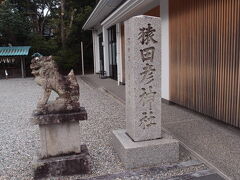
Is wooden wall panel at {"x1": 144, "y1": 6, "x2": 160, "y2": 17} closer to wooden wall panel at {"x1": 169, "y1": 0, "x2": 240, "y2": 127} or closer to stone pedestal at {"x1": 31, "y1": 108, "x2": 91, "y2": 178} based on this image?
wooden wall panel at {"x1": 169, "y1": 0, "x2": 240, "y2": 127}

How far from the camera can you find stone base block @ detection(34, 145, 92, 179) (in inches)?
116

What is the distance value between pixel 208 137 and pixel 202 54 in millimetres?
1812

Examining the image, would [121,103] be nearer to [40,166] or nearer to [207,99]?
[207,99]

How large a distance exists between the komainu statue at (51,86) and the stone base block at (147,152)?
0.89 metres

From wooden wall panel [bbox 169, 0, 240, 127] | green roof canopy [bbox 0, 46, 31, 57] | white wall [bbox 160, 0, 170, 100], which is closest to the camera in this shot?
wooden wall panel [bbox 169, 0, 240, 127]

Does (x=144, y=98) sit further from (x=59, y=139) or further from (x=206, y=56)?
(x=206, y=56)

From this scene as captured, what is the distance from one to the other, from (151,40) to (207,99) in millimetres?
2398

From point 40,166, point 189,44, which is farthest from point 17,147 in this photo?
point 189,44

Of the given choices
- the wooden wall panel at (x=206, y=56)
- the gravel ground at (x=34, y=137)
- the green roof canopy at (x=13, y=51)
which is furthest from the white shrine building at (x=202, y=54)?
the green roof canopy at (x=13, y=51)

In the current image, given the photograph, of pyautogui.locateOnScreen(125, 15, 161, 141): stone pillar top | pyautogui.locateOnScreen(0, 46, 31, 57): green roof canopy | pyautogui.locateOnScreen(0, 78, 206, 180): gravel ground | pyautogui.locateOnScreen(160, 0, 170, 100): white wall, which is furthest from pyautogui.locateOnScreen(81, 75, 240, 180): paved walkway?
pyautogui.locateOnScreen(0, 46, 31, 57): green roof canopy

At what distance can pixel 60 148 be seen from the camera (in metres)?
3.07

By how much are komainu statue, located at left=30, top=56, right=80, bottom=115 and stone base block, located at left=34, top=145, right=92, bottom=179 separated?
600 millimetres

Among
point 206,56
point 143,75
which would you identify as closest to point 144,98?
point 143,75

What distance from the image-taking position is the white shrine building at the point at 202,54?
412cm
